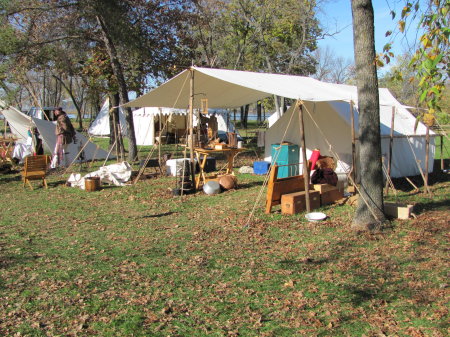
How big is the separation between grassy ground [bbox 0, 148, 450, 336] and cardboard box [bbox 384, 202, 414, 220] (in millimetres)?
190

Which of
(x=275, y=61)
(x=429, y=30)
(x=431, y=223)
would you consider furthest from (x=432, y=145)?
(x=275, y=61)

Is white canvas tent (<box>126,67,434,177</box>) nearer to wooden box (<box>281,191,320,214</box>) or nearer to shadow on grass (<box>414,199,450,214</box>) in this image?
shadow on grass (<box>414,199,450,214</box>)

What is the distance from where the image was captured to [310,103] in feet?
37.6

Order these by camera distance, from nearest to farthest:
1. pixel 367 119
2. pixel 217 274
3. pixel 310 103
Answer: pixel 217 274, pixel 367 119, pixel 310 103

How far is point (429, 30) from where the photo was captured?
4148 millimetres

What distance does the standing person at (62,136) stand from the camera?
1299cm

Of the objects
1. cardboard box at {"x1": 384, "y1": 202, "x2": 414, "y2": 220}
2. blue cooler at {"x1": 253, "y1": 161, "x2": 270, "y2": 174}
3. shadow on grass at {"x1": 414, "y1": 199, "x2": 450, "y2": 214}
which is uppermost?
blue cooler at {"x1": 253, "y1": 161, "x2": 270, "y2": 174}

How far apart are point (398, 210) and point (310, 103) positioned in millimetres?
5001

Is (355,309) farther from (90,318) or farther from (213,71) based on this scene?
(213,71)

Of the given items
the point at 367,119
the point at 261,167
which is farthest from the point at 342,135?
the point at 367,119

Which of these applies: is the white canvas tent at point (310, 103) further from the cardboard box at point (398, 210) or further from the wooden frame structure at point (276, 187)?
the cardboard box at point (398, 210)

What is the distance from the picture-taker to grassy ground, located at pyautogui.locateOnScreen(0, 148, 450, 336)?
12.4 ft

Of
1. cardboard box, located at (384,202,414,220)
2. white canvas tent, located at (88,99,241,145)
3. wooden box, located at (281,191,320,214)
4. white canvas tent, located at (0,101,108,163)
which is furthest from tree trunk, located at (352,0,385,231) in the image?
white canvas tent, located at (88,99,241,145)

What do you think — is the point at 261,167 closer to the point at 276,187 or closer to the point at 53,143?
the point at 276,187
